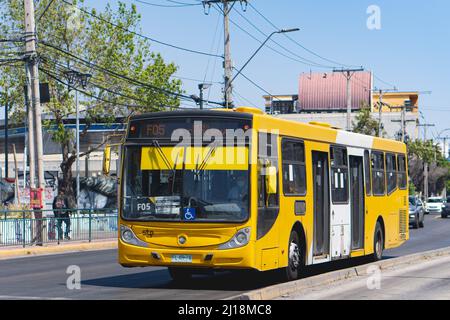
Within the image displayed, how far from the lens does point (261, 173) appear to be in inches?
623

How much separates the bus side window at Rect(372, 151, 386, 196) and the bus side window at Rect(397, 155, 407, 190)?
6.15 ft

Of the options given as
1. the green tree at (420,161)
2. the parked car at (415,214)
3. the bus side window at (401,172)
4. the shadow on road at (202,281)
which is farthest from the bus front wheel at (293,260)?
the green tree at (420,161)

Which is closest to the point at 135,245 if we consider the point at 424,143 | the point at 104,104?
the point at 104,104

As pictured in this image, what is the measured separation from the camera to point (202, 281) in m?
18.1

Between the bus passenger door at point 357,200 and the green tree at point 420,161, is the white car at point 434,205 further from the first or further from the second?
the bus passenger door at point 357,200

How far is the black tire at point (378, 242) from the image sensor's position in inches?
912

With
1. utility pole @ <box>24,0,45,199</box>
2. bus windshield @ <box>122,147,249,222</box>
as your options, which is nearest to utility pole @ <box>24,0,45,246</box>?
utility pole @ <box>24,0,45,199</box>

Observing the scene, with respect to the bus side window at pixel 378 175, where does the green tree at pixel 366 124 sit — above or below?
above

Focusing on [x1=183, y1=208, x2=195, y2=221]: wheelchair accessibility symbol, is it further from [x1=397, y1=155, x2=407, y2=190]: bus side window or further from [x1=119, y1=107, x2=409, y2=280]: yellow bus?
[x1=397, y1=155, x2=407, y2=190]: bus side window

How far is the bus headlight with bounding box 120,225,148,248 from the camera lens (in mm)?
15945

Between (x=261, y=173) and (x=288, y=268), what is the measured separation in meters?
2.24

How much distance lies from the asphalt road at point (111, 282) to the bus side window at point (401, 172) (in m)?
3.05
